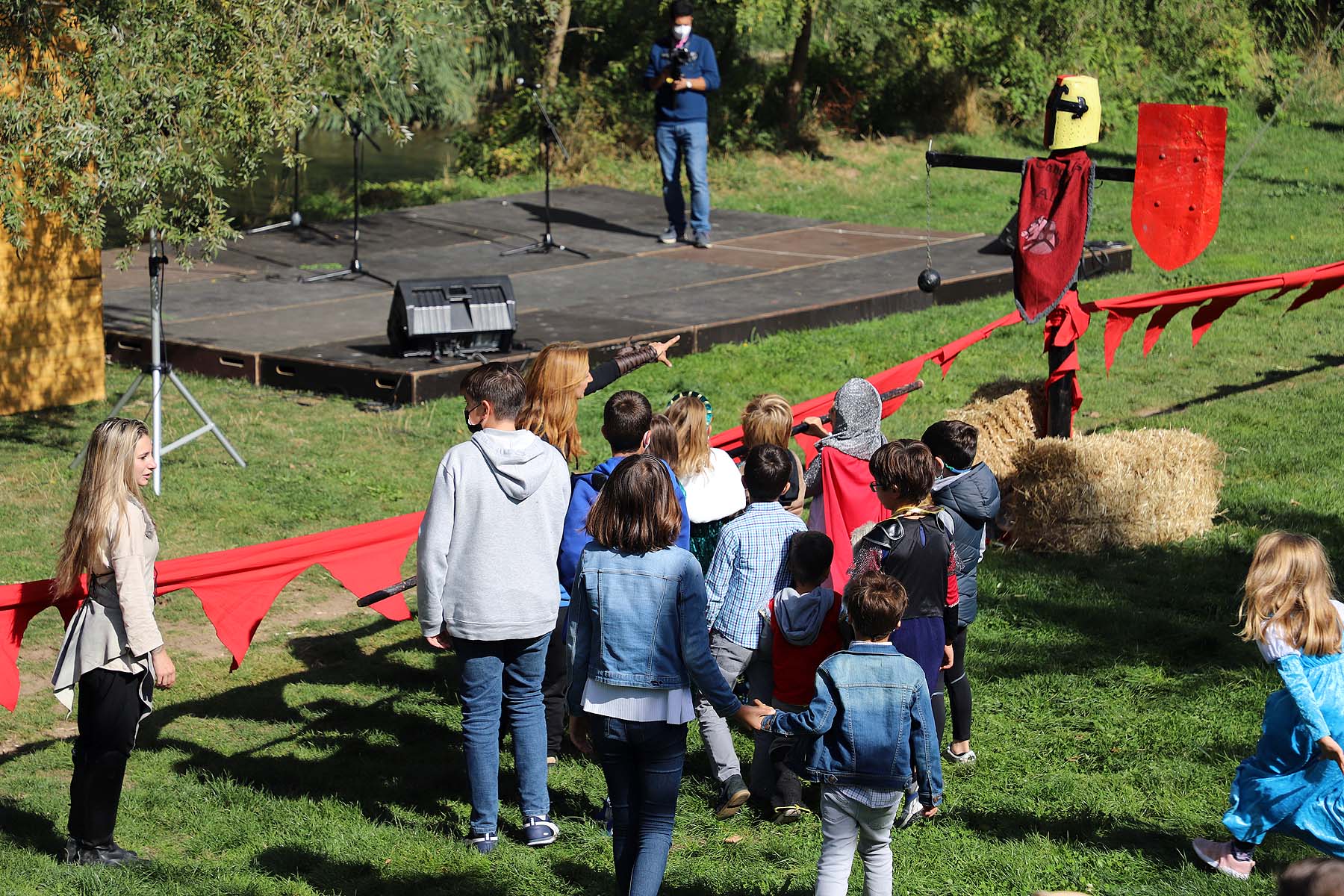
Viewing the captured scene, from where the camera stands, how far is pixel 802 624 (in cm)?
502

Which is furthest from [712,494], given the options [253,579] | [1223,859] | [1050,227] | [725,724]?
[1050,227]

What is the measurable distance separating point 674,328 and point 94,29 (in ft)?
17.9

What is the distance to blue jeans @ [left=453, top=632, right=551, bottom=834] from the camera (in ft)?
17.2

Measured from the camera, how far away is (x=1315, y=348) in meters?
12.6

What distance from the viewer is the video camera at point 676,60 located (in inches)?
640

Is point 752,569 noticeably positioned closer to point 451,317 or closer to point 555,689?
point 555,689

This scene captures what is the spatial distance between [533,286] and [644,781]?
11.0m

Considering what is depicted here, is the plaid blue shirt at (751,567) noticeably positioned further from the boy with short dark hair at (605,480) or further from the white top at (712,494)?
the white top at (712,494)

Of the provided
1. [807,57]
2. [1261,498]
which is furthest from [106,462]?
[807,57]

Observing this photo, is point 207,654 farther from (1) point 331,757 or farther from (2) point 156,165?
(2) point 156,165

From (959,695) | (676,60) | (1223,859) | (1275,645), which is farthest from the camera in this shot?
(676,60)

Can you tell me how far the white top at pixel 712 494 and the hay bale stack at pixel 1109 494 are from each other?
3.20 meters

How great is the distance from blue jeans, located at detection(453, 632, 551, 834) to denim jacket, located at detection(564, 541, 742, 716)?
79 cm

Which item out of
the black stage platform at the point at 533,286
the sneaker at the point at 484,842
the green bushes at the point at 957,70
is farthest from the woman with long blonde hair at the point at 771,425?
the green bushes at the point at 957,70
